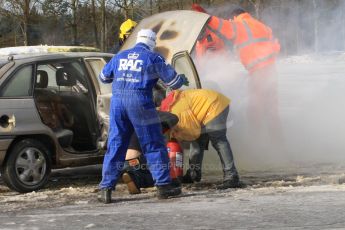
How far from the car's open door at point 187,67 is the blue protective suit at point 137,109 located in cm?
151

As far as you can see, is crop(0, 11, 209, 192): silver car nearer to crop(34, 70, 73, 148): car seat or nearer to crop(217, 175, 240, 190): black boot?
crop(34, 70, 73, 148): car seat

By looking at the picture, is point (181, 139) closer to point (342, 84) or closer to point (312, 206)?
point (312, 206)

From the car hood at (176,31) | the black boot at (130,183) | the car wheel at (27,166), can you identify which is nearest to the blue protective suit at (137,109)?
the black boot at (130,183)

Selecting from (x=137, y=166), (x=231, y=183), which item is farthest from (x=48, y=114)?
(x=231, y=183)

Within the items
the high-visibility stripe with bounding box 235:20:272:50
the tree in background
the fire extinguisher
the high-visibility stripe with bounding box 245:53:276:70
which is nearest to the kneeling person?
the fire extinguisher

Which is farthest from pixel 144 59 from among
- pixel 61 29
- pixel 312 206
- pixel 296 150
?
pixel 61 29

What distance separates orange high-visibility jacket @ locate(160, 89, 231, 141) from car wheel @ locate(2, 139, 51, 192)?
4.86 ft

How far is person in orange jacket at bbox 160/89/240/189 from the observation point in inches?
261

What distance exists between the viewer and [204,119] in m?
6.67

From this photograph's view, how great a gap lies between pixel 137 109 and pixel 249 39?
11.3ft

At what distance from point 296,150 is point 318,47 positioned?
292cm

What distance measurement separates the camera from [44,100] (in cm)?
718

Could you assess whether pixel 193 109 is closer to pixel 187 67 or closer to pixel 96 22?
pixel 187 67

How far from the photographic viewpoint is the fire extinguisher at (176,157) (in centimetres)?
664
